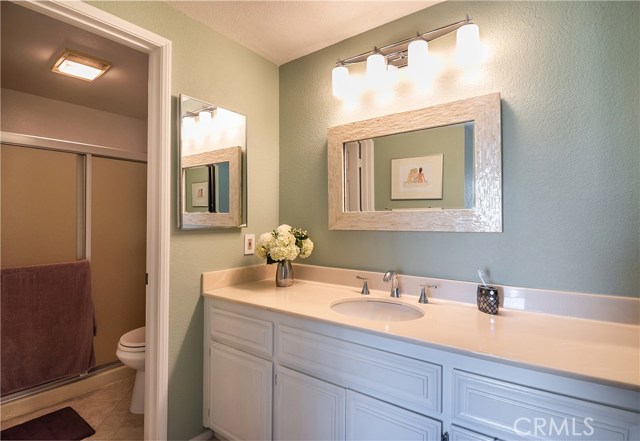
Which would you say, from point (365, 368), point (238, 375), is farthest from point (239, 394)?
point (365, 368)

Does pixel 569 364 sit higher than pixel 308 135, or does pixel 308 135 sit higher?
pixel 308 135

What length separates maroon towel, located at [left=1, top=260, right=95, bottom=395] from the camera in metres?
1.91

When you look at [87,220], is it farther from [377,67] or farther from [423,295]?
[423,295]

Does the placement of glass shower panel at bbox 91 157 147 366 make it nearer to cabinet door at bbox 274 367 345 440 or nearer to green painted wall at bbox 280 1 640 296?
cabinet door at bbox 274 367 345 440

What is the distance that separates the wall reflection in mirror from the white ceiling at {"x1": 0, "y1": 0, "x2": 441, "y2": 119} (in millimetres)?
622

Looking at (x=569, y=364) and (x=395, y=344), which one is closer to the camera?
(x=569, y=364)

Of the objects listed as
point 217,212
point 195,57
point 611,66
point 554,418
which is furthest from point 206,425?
point 611,66

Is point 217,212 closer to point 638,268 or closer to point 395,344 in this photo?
point 395,344

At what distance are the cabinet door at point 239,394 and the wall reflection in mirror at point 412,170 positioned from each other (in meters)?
0.94

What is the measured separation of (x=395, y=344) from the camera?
3.28 feet

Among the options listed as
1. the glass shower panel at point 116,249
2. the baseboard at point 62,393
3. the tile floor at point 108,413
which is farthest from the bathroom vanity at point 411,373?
the glass shower panel at point 116,249

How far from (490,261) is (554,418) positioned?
654 millimetres

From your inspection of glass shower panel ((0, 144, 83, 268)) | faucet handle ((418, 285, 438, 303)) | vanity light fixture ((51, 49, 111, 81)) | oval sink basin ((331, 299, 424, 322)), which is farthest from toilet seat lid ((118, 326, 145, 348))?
vanity light fixture ((51, 49, 111, 81))

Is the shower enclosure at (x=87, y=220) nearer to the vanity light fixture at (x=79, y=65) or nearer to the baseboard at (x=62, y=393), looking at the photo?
the baseboard at (x=62, y=393)
